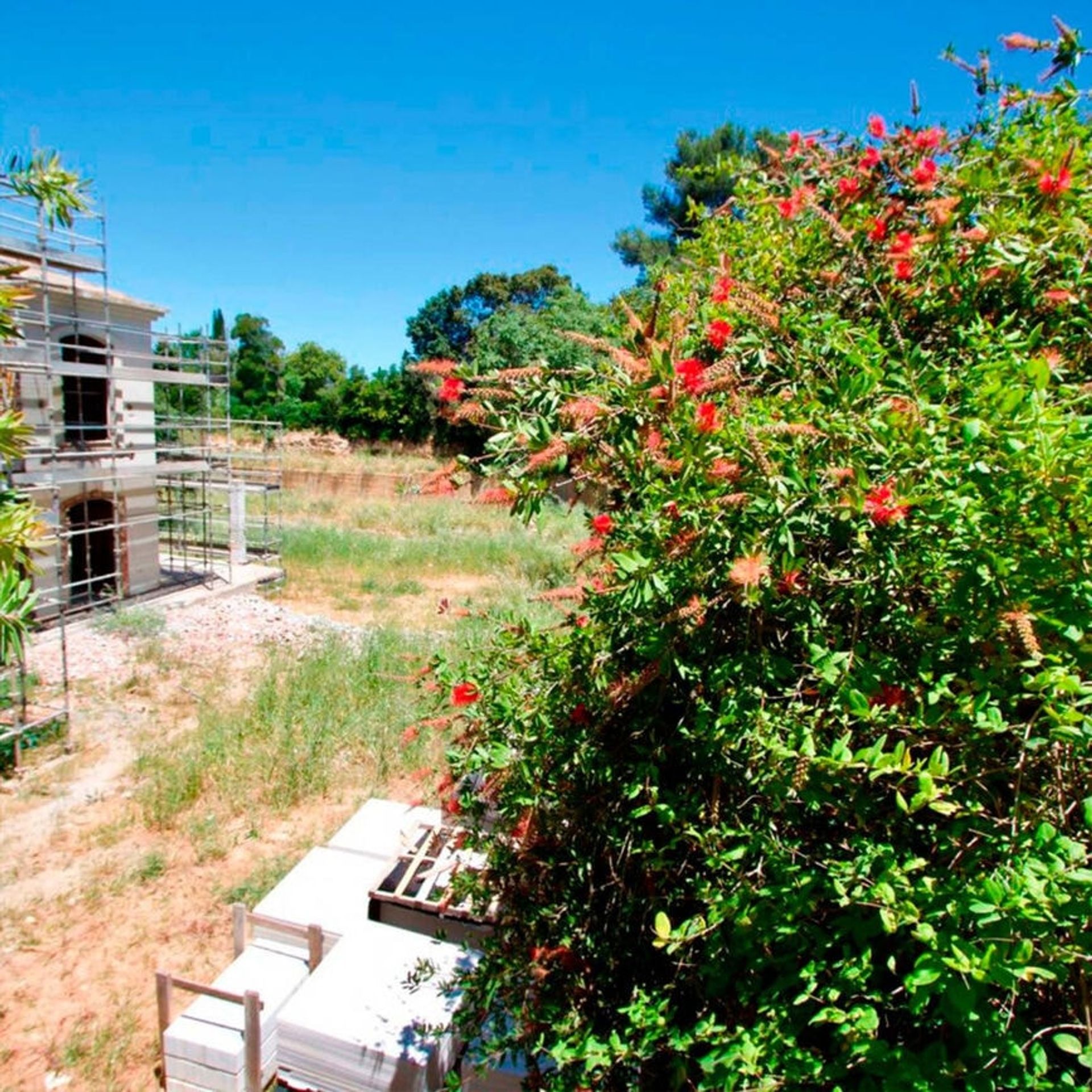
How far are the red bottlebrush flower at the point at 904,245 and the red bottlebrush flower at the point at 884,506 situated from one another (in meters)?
0.91

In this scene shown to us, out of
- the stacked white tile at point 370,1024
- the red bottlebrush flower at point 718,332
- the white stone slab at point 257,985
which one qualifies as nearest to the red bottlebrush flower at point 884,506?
the red bottlebrush flower at point 718,332

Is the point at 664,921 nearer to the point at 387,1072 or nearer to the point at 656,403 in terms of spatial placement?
the point at 656,403

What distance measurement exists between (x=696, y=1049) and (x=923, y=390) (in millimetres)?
1413

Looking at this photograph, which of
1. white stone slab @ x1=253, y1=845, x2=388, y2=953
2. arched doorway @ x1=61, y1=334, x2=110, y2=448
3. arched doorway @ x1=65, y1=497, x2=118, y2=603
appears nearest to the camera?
white stone slab @ x1=253, y1=845, x2=388, y2=953

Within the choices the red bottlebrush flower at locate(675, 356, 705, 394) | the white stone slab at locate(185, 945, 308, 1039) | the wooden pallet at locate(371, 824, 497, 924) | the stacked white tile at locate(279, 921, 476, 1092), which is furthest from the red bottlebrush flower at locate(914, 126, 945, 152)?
the white stone slab at locate(185, 945, 308, 1039)

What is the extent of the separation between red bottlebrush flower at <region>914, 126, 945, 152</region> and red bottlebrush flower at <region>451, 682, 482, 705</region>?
198 cm

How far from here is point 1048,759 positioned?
123 centimetres

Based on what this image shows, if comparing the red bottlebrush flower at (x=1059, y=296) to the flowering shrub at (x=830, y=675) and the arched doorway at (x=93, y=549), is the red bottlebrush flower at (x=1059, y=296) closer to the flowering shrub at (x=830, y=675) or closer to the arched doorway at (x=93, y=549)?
the flowering shrub at (x=830, y=675)

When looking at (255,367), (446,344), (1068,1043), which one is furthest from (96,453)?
(255,367)

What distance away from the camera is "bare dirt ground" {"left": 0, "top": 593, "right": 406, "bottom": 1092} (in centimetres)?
387

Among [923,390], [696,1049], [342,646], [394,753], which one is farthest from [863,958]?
[342,646]

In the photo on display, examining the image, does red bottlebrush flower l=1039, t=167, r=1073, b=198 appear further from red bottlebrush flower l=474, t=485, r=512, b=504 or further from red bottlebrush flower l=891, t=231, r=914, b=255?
red bottlebrush flower l=474, t=485, r=512, b=504

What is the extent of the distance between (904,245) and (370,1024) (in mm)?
3256

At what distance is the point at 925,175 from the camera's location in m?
1.99
